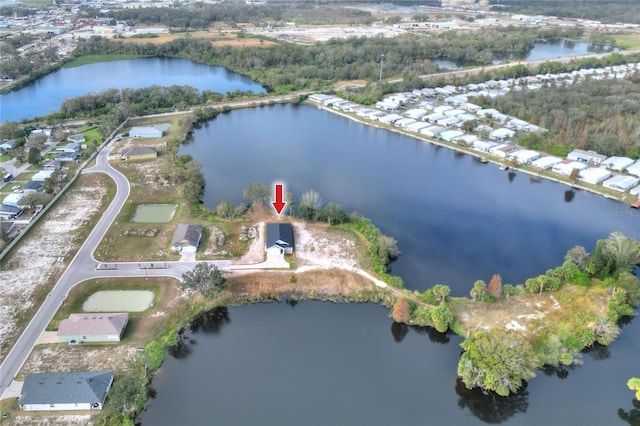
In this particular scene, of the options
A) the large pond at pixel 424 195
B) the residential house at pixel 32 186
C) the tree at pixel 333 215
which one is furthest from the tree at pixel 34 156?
the tree at pixel 333 215

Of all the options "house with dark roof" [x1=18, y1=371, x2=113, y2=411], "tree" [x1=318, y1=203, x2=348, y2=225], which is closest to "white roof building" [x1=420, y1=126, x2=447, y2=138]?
"tree" [x1=318, y1=203, x2=348, y2=225]

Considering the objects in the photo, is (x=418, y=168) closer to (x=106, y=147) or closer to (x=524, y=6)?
(x=106, y=147)

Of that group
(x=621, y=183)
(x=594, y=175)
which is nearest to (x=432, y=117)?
(x=594, y=175)

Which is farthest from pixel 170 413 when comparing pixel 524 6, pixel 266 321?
pixel 524 6

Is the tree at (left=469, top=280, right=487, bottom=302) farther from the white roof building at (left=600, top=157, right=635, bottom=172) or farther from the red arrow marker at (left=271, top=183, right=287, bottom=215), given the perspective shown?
the white roof building at (left=600, top=157, right=635, bottom=172)

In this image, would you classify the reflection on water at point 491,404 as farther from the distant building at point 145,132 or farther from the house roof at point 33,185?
the distant building at point 145,132

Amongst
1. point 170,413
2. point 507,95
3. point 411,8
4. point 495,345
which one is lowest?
point 170,413
